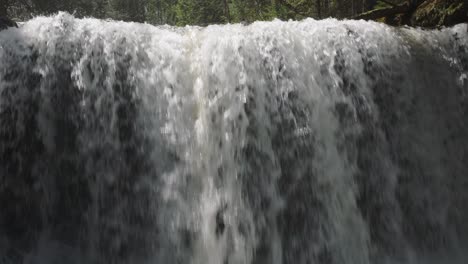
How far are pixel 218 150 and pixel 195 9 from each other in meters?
34.8

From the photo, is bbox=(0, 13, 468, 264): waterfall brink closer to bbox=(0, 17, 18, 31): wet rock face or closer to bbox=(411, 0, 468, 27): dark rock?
bbox=(0, 17, 18, 31): wet rock face

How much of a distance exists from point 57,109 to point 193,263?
86.8 inches

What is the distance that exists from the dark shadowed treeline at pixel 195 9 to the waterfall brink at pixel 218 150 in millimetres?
2320

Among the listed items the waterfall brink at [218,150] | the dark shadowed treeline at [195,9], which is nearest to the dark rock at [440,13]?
the dark shadowed treeline at [195,9]

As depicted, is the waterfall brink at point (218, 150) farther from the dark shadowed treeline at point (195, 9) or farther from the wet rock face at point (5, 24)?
the dark shadowed treeline at point (195, 9)

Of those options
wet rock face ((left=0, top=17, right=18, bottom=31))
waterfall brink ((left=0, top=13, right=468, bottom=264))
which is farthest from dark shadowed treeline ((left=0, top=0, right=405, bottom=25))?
waterfall brink ((left=0, top=13, right=468, bottom=264))

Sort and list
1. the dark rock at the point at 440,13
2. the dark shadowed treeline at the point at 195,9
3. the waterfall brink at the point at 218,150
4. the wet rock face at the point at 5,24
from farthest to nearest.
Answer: the dark shadowed treeline at the point at 195,9, the dark rock at the point at 440,13, the wet rock face at the point at 5,24, the waterfall brink at the point at 218,150

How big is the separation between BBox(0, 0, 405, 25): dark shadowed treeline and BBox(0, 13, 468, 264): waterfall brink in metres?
2.32

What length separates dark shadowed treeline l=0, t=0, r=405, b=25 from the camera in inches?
710

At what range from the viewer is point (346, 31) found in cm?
568

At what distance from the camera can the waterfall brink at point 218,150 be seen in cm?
464

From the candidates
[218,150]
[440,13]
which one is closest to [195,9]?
[440,13]

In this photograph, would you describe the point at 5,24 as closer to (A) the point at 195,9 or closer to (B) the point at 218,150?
(B) the point at 218,150

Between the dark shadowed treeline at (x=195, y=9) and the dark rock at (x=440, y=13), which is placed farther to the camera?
the dark shadowed treeline at (x=195, y=9)
